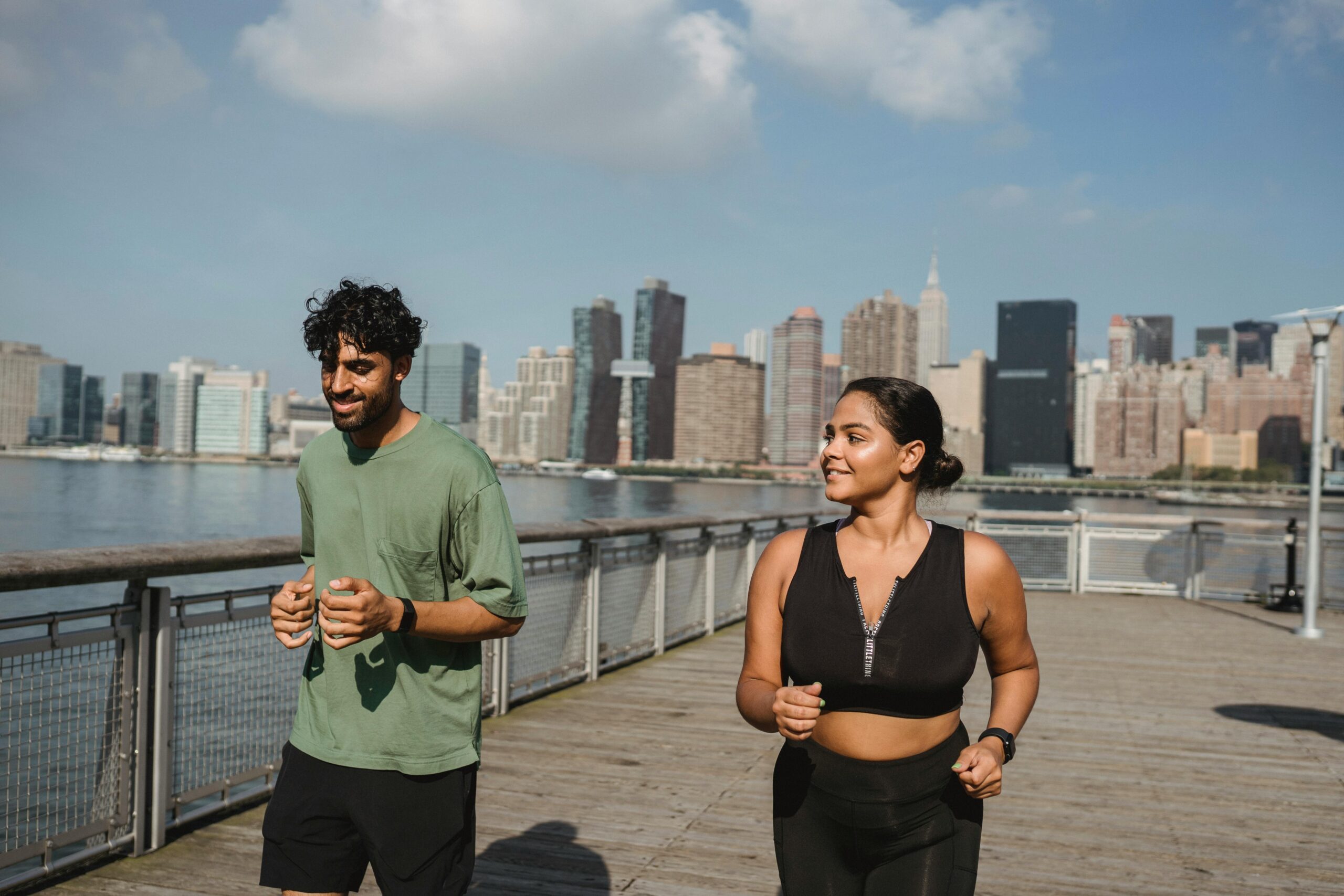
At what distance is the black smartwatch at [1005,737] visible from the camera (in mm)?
1963

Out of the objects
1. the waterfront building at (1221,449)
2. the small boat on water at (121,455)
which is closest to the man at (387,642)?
the small boat on water at (121,455)

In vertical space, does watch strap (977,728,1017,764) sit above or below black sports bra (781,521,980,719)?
below

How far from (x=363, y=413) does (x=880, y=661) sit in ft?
3.45

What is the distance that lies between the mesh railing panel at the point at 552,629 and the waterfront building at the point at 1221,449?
182 meters

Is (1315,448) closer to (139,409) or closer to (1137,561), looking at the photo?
(1137,561)

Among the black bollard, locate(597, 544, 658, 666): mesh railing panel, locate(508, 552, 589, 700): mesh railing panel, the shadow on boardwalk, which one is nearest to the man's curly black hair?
the shadow on boardwalk

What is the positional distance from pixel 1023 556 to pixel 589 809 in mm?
11402

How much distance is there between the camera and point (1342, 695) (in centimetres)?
743

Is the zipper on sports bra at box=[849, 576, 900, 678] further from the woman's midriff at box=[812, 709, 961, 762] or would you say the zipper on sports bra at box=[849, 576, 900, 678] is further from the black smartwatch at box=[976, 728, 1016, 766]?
the black smartwatch at box=[976, 728, 1016, 766]

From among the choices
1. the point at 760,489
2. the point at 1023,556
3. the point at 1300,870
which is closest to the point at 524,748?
the point at 1300,870

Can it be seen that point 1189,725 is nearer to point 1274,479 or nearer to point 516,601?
point 516,601

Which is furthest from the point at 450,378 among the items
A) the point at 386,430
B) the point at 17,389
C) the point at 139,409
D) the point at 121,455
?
the point at 386,430

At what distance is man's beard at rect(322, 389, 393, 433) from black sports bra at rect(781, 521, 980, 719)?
85 cm

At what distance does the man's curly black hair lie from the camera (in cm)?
205
